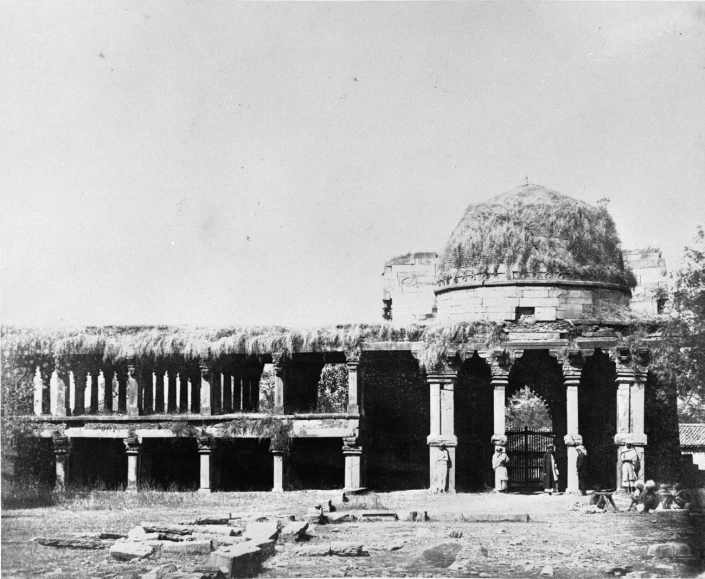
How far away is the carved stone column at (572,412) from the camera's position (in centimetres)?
2212

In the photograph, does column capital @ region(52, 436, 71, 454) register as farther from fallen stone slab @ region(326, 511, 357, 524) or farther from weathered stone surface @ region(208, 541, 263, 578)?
weathered stone surface @ region(208, 541, 263, 578)

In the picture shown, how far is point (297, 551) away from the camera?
48.5 feet

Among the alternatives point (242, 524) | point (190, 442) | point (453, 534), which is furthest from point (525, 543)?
point (190, 442)

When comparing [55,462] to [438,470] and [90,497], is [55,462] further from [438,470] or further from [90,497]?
[438,470]

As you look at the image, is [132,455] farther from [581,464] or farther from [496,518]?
[581,464]

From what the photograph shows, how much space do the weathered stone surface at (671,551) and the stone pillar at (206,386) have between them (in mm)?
11706

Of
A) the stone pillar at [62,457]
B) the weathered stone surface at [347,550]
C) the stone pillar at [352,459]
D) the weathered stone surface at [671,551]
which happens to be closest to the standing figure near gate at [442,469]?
the stone pillar at [352,459]

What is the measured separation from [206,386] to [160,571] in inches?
393

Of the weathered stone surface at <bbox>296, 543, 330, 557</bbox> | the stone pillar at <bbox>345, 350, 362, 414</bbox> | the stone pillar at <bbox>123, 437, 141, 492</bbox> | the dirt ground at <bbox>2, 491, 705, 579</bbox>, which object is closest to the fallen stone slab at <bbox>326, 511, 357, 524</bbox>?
the dirt ground at <bbox>2, 491, 705, 579</bbox>

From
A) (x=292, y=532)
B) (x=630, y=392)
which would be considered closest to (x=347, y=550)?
(x=292, y=532)

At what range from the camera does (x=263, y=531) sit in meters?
15.6

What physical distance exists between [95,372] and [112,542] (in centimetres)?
992

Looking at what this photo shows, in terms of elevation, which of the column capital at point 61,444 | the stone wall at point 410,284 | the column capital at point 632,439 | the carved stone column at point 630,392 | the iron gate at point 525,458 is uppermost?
the stone wall at point 410,284

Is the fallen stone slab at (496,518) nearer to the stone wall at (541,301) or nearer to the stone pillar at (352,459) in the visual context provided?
the stone pillar at (352,459)
